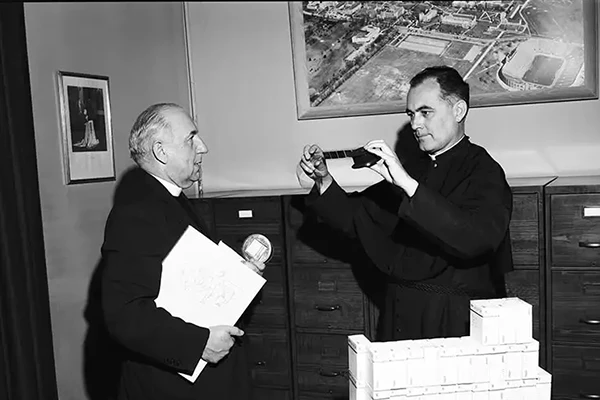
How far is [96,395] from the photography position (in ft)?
10.4

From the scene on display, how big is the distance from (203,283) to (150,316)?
0.19 metres

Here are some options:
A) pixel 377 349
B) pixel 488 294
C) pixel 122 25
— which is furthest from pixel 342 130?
pixel 377 349

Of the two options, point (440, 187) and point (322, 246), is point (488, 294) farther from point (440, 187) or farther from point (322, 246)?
point (322, 246)

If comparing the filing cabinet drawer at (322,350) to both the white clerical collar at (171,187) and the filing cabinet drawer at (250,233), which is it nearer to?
the filing cabinet drawer at (250,233)

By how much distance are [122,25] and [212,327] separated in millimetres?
2294

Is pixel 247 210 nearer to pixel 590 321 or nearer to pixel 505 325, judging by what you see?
pixel 590 321

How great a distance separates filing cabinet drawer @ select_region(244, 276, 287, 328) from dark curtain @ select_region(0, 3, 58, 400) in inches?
44.2

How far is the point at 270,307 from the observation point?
343 centimetres

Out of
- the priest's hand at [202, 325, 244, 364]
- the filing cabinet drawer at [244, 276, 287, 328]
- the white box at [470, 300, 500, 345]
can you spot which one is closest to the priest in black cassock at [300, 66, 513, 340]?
the white box at [470, 300, 500, 345]

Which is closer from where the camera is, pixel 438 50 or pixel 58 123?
pixel 58 123

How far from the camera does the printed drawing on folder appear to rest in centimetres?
183

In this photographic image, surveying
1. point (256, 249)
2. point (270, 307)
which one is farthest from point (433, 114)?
point (270, 307)

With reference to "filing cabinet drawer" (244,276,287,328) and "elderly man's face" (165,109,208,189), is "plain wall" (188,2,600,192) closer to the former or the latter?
"filing cabinet drawer" (244,276,287,328)

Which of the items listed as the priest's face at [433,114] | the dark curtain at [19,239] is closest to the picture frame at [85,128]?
the dark curtain at [19,239]
